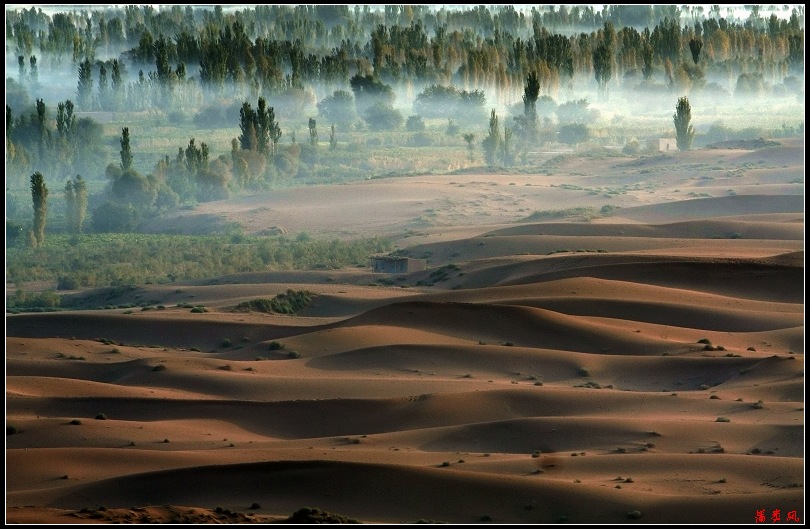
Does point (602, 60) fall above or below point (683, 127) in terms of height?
above

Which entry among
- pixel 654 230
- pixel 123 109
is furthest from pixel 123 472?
pixel 123 109

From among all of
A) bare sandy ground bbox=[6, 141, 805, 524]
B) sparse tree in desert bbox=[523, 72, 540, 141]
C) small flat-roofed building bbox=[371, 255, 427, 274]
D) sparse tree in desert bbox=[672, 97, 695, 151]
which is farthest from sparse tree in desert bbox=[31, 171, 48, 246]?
sparse tree in desert bbox=[672, 97, 695, 151]

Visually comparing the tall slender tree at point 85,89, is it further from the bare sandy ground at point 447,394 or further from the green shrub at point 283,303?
the green shrub at point 283,303

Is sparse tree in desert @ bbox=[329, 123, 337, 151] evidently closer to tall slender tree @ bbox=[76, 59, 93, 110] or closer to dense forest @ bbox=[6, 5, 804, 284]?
dense forest @ bbox=[6, 5, 804, 284]

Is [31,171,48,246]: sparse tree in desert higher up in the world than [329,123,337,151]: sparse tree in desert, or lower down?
higher up

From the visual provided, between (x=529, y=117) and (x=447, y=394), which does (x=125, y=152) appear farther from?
(x=447, y=394)

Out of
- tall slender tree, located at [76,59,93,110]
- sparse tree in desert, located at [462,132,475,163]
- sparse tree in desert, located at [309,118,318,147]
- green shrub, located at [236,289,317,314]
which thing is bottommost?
sparse tree in desert, located at [462,132,475,163]

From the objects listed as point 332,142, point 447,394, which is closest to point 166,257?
point 447,394
